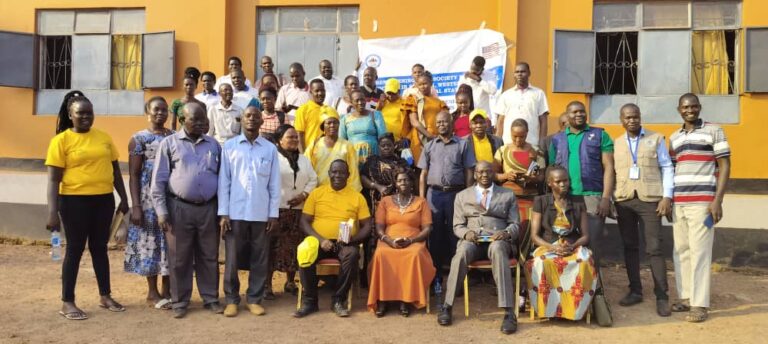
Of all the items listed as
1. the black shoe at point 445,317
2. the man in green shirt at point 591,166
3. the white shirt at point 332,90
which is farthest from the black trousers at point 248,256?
the man in green shirt at point 591,166

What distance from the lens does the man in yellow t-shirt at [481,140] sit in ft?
20.6

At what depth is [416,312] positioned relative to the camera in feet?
18.9

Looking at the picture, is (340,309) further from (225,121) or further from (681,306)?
(681,306)

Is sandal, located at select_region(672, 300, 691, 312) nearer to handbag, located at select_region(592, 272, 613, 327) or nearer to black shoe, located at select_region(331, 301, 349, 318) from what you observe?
handbag, located at select_region(592, 272, 613, 327)

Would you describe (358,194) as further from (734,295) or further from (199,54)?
(199,54)

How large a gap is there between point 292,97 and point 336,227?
2.28 m

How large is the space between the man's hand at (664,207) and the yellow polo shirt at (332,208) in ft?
8.21

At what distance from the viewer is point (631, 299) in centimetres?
607

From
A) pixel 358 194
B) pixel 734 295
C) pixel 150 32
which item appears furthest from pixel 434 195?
pixel 150 32

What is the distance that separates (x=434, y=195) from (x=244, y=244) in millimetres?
1754

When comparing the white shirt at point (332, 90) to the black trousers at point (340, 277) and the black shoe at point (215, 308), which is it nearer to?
the black trousers at point (340, 277)

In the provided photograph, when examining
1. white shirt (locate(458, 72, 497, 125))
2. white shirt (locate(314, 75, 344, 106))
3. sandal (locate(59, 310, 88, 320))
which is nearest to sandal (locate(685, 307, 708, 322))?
white shirt (locate(458, 72, 497, 125))

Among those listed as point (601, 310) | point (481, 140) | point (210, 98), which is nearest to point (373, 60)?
point (210, 98)

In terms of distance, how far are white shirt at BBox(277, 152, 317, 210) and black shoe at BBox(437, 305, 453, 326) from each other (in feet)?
5.37
